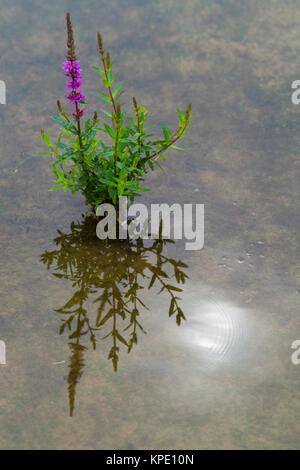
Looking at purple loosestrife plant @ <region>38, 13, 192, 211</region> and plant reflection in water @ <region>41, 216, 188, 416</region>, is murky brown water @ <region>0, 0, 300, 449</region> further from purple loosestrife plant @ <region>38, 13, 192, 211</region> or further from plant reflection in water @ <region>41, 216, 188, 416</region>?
purple loosestrife plant @ <region>38, 13, 192, 211</region>

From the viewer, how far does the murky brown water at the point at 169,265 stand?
9.74 ft

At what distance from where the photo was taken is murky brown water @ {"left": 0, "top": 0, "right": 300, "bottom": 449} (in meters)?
2.97

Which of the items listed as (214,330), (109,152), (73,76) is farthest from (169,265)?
(73,76)

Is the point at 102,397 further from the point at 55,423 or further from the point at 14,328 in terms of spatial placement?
the point at 14,328

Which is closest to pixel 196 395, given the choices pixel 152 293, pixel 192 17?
pixel 152 293

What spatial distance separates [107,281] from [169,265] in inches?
15.9

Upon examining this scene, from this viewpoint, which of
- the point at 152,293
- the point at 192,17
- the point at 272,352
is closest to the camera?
the point at 272,352

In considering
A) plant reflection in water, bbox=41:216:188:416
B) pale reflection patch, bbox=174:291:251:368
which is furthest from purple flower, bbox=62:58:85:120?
pale reflection patch, bbox=174:291:251:368

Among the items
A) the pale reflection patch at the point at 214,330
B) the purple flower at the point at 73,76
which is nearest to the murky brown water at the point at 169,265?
the pale reflection patch at the point at 214,330

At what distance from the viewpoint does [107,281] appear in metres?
3.60

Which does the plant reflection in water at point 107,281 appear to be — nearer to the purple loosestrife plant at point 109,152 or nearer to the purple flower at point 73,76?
the purple loosestrife plant at point 109,152

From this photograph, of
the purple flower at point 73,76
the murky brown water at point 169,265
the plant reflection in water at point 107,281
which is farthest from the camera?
the plant reflection in water at point 107,281
